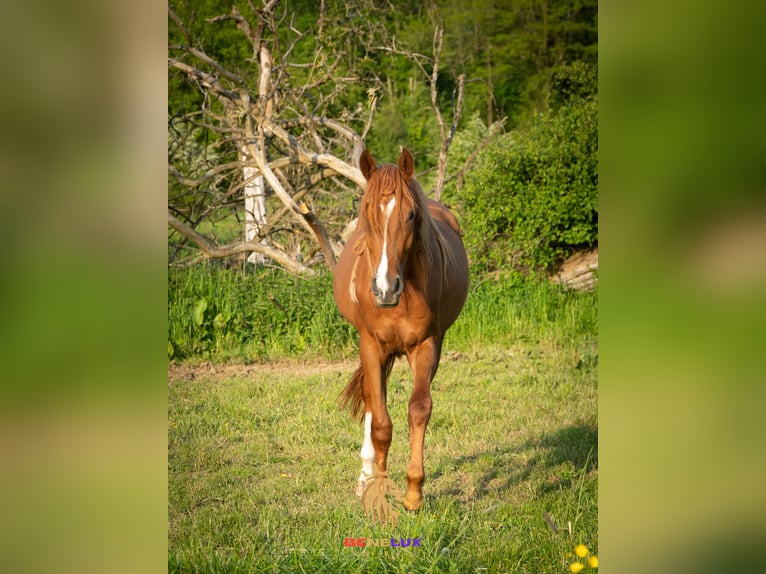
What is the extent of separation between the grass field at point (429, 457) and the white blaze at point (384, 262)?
1102 millimetres

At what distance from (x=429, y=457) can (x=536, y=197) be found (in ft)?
14.5

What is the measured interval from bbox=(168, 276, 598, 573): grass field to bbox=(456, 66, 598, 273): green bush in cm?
68

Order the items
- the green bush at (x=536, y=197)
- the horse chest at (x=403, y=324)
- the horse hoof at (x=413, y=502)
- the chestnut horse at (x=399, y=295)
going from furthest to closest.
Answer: the green bush at (x=536, y=197)
the horse chest at (x=403, y=324)
the horse hoof at (x=413, y=502)
the chestnut horse at (x=399, y=295)

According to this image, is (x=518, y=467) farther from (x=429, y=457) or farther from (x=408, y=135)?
(x=408, y=135)

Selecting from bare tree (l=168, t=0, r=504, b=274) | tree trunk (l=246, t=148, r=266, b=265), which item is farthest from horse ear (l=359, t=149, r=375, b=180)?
tree trunk (l=246, t=148, r=266, b=265)

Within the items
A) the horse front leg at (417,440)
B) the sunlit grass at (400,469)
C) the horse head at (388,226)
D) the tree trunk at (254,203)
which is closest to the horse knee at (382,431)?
the horse front leg at (417,440)

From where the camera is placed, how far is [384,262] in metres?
3.19

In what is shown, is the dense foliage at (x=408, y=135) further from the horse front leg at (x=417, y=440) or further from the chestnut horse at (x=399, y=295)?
the horse front leg at (x=417, y=440)

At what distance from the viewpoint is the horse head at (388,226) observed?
10.4 ft

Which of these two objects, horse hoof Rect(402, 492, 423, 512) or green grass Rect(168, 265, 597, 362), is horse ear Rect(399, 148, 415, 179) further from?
green grass Rect(168, 265, 597, 362)
